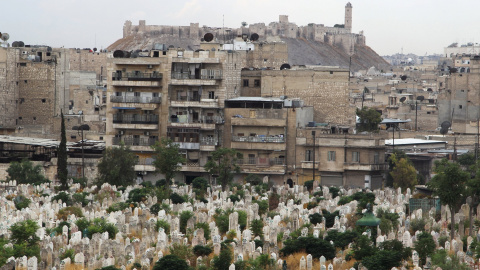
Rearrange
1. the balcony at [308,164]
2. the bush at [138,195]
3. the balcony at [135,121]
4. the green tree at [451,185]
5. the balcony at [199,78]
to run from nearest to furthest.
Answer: the green tree at [451,185]
the bush at [138,195]
the balcony at [308,164]
the balcony at [199,78]
the balcony at [135,121]

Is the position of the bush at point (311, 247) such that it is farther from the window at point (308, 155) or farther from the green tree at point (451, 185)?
the window at point (308, 155)

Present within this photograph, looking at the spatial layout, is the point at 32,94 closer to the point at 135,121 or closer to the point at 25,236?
the point at 135,121

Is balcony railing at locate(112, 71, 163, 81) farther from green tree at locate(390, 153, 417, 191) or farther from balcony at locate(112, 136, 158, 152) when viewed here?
green tree at locate(390, 153, 417, 191)

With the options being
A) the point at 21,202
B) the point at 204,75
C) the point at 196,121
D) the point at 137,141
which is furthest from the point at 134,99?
the point at 21,202

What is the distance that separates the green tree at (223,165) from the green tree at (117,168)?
11.9 ft

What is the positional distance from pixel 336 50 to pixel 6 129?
116585mm

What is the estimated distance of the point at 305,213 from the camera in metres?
43.0

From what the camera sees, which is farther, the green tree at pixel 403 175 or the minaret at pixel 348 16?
the minaret at pixel 348 16

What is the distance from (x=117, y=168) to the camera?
5316cm

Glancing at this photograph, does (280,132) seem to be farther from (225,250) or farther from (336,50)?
(336,50)

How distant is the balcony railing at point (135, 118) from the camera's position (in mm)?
60500

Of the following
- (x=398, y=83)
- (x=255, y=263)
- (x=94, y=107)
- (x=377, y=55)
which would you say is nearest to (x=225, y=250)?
(x=255, y=263)

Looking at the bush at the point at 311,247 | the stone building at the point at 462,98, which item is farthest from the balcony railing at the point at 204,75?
the bush at the point at 311,247

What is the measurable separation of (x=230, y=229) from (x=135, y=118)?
2288cm
